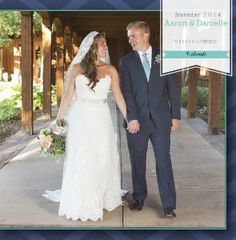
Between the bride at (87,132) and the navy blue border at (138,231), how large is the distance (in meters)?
0.80

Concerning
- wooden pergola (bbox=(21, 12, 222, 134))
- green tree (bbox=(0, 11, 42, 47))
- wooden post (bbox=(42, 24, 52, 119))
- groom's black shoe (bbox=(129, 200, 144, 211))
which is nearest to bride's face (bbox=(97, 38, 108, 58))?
groom's black shoe (bbox=(129, 200, 144, 211))

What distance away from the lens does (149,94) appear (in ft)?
13.0

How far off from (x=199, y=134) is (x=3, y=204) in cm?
444

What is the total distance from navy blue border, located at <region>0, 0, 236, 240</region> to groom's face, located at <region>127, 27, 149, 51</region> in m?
0.80

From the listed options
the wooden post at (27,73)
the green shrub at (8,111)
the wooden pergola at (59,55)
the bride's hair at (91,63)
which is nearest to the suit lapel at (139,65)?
the bride's hair at (91,63)

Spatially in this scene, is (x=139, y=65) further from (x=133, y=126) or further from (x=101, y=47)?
(x=133, y=126)

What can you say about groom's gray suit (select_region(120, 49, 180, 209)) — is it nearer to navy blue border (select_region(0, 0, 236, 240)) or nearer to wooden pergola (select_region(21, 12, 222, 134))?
navy blue border (select_region(0, 0, 236, 240))

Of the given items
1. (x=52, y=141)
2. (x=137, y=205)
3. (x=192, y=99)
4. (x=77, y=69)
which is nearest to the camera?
(x=77, y=69)

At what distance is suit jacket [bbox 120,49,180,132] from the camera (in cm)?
396

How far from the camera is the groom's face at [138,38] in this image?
12.6ft

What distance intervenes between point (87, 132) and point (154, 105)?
1.71 feet

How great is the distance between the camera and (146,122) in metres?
4.00

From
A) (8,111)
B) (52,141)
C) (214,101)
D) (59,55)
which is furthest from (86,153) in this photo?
(59,55)

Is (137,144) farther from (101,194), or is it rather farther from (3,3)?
(3,3)
